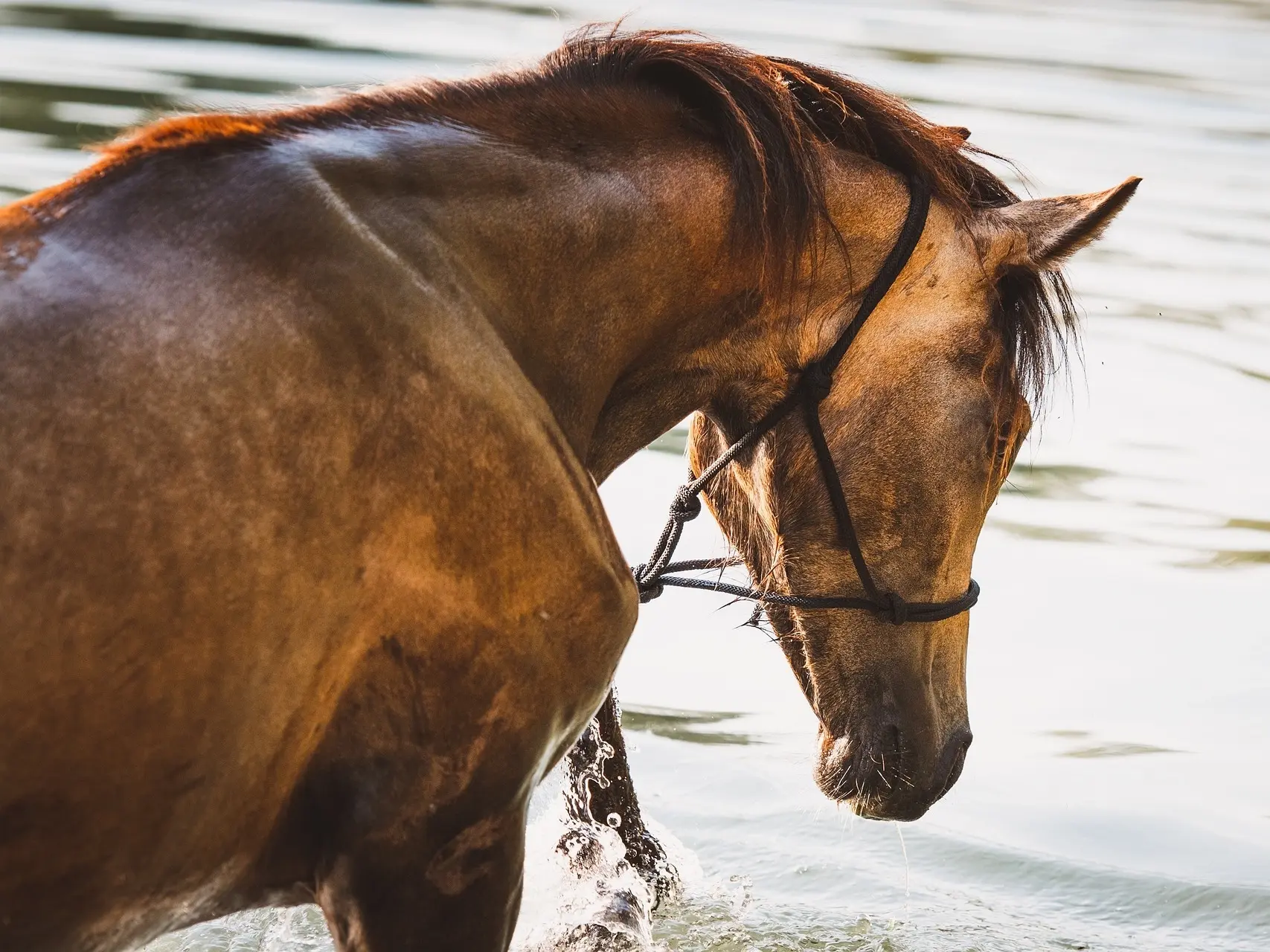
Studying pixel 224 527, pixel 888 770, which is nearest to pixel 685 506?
pixel 888 770

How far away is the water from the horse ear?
0.20 metres

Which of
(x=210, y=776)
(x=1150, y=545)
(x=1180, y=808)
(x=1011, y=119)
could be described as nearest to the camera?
(x=210, y=776)

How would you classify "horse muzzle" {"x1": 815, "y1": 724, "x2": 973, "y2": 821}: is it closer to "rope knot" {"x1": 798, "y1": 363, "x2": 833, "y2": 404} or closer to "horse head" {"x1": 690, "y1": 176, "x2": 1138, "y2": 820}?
"horse head" {"x1": 690, "y1": 176, "x2": 1138, "y2": 820}

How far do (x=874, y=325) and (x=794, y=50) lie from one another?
995 cm

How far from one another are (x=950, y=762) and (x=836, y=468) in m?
0.56

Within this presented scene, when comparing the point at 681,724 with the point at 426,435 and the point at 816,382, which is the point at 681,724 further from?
the point at 426,435

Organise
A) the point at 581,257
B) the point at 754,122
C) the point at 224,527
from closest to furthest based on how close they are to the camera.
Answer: the point at 224,527, the point at 581,257, the point at 754,122

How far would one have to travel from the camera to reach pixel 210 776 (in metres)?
1.98

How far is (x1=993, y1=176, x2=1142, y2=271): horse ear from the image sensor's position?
2.51 m

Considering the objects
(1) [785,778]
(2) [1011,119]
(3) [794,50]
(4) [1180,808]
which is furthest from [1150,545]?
(3) [794,50]

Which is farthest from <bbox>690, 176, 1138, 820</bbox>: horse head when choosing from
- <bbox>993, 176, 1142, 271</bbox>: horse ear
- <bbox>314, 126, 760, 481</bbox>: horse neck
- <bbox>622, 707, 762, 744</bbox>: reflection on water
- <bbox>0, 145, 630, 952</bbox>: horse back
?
<bbox>622, 707, 762, 744</bbox>: reflection on water

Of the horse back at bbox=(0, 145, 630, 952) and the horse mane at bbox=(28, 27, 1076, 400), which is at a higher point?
the horse mane at bbox=(28, 27, 1076, 400)

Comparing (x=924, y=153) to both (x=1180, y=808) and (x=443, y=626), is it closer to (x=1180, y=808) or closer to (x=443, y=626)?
(x=443, y=626)

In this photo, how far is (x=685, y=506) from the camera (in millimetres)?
2754
